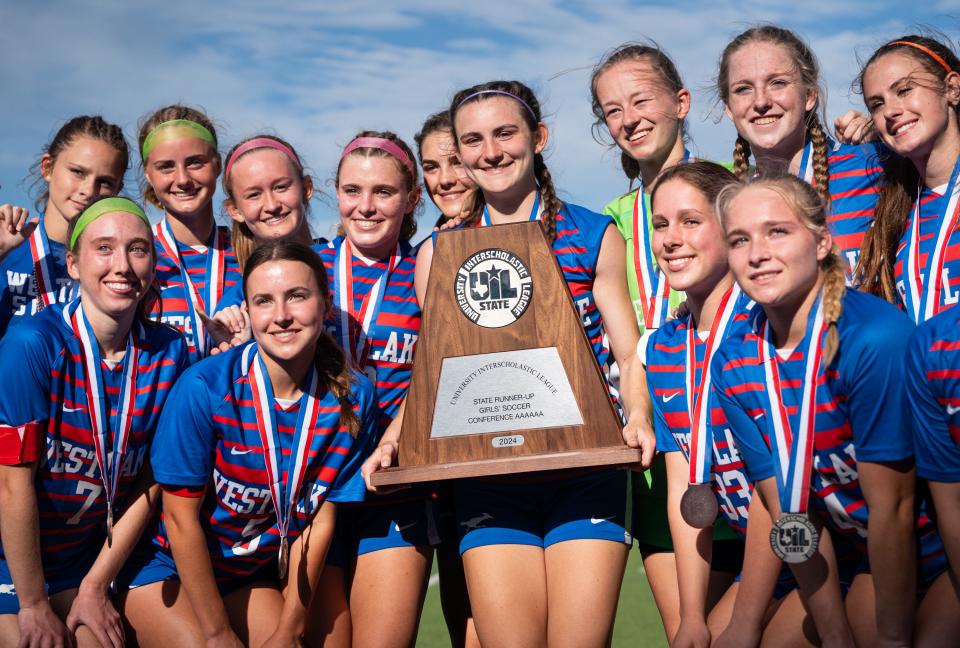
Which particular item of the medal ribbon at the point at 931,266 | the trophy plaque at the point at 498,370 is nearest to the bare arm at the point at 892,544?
the medal ribbon at the point at 931,266

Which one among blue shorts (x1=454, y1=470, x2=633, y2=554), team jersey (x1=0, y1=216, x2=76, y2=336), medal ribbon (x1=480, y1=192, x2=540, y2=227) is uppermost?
medal ribbon (x1=480, y1=192, x2=540, y2=227)

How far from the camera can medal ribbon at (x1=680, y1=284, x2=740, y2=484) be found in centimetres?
313

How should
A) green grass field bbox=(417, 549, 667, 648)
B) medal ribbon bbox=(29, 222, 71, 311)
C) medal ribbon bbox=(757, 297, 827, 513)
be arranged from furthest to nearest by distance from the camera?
green grass field bbox=(417, 549, 667, 648) → medal ribbon bbox=(29, 222, 71, 311) → medal ribbon bbox=(757, 297, 827, 513)

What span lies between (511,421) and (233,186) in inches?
65.3

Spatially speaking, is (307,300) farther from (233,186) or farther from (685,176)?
(685,176)

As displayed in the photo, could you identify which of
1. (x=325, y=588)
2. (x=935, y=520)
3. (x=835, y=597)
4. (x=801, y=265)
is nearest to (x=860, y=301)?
(x=801, y=265)

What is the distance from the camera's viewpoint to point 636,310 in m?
3.80

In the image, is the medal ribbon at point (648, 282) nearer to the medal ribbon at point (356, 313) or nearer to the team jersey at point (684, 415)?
the team jersey at point (684, 415)

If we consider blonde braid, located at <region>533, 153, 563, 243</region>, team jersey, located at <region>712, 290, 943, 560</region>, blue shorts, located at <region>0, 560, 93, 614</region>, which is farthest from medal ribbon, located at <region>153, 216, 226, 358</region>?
→ team jersey, located at <region>712, 290, 943, 560</region>

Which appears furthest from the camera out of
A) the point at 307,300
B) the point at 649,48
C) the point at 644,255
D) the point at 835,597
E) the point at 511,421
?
the point at 649,48

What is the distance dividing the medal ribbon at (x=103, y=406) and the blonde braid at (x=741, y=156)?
2264mm

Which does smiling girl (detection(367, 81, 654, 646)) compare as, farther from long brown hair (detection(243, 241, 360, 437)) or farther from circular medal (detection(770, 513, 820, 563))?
circular medal (detection(770, 513, 820, 563))

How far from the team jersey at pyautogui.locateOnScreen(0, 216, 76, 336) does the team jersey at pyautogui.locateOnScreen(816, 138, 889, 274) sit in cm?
290

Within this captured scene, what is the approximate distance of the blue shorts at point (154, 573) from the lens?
3.55 meters
